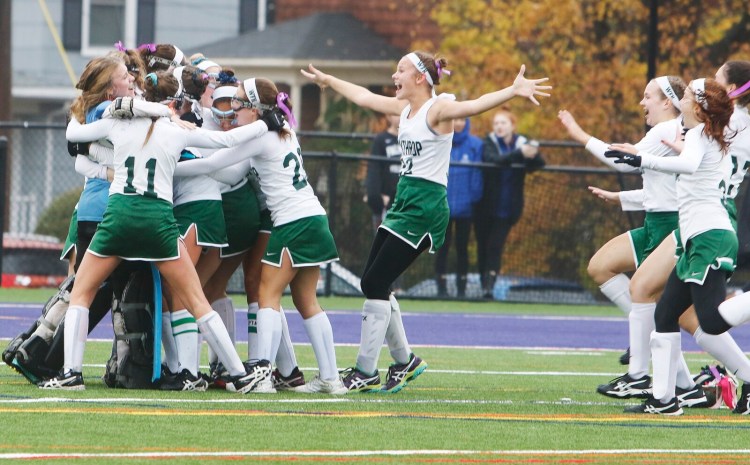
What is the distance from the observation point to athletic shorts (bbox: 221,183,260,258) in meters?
10.1

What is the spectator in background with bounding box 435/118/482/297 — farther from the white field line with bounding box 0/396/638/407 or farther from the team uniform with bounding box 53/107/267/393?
the team uniform with bounding box 53/107/267/393

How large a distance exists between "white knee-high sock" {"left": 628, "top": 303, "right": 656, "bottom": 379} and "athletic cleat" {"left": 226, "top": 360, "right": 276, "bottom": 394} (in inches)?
90.6

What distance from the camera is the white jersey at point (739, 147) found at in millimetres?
9297

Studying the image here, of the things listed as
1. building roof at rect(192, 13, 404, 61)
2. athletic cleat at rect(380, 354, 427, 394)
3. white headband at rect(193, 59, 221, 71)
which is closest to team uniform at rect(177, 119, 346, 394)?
athletic cleat at rect(380, 354, 427, 394)

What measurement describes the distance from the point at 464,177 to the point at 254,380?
9.57 metres

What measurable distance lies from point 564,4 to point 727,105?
1622cm

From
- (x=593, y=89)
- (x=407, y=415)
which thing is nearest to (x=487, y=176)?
(x=593, y=89)

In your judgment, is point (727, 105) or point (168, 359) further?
point (168, 359)

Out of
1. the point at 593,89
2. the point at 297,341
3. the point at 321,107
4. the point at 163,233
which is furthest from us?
the point at 321,107

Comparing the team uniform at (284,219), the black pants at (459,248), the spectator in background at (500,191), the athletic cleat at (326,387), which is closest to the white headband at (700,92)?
the team uniform at (284,219)

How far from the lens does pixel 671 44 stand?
2417cm

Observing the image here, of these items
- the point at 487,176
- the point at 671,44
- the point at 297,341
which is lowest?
the point at 297,341

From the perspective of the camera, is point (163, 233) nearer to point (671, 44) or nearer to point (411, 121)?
point (411, 121)

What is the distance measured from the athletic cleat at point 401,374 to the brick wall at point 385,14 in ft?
65.1
